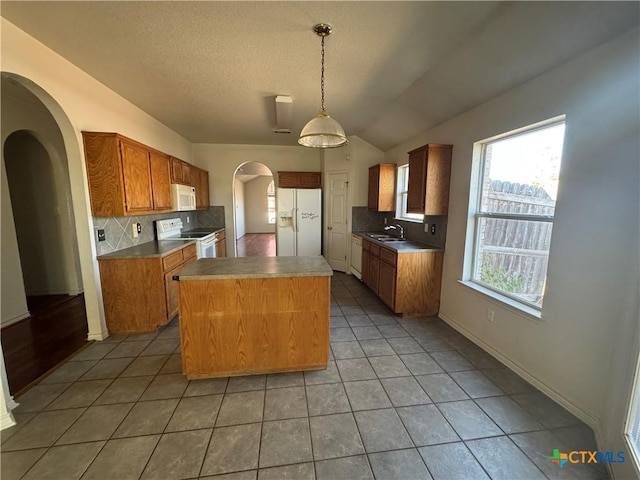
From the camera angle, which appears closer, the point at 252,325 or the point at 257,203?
the point at 252,325

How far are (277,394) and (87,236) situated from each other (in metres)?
2.40

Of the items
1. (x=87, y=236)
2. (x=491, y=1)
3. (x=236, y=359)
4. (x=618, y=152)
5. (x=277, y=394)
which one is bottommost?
(x=277, y=394)

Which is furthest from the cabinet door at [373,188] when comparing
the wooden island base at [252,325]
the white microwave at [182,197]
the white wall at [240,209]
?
the white wall at [240,209]

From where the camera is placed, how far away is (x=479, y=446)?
1543 millimetres

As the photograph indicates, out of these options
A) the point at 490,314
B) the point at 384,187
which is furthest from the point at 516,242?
the point at 384,187

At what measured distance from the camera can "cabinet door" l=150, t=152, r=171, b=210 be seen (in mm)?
3273

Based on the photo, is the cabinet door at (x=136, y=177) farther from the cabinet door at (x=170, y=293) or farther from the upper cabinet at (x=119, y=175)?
the cabinet door at (x=170, y=293)

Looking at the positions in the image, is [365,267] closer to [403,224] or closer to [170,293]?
[403,224]

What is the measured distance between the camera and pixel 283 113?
3576 millimetres

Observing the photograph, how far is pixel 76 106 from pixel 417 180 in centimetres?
366

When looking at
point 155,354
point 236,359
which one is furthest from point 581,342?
point 155,354

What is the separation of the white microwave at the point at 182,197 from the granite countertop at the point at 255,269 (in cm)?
189

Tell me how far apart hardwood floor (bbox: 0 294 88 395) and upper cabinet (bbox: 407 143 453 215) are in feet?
13.2

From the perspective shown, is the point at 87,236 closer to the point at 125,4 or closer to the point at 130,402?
the point at 130,402
